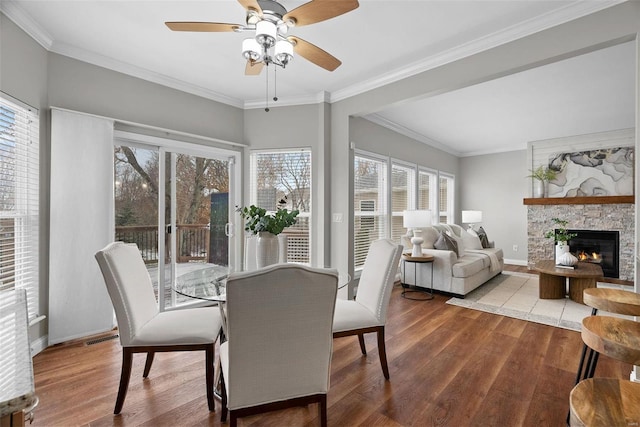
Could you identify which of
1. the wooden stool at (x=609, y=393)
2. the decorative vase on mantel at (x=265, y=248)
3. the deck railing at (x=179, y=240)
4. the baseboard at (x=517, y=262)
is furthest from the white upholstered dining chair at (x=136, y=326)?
the baseboard at (x=517, y=262)

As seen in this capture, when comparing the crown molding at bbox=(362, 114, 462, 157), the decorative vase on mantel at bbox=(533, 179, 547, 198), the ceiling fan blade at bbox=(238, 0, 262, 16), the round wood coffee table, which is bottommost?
the round wood coffee table

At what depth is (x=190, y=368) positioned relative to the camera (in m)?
2.33

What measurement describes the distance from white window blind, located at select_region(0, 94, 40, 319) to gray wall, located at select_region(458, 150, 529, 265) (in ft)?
25.3

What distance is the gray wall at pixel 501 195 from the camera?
21.7 feet

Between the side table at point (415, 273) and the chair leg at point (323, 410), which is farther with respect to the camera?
the side table at point (415, 273)

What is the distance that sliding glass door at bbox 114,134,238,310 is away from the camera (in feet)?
10.4

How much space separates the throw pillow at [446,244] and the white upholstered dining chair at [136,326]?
361 centimetres

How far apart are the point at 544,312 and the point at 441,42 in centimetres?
323

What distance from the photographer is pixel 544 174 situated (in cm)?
609

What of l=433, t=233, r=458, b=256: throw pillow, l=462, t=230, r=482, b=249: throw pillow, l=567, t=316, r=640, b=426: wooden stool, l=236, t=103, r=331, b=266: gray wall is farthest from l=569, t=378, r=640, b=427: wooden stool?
l=462, t=230, r=482, b=249: throw pillow

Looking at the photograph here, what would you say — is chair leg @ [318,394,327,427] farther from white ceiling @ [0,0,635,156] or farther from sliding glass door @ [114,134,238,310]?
white ceiling @ [0,0,635,156]

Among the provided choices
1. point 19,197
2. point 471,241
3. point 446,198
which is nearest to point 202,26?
point 19,197

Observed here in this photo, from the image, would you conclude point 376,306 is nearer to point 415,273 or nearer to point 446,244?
point 415,273

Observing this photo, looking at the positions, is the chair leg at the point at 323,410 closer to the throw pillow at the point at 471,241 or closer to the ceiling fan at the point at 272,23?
the ceiling fan at the point at 272,23
